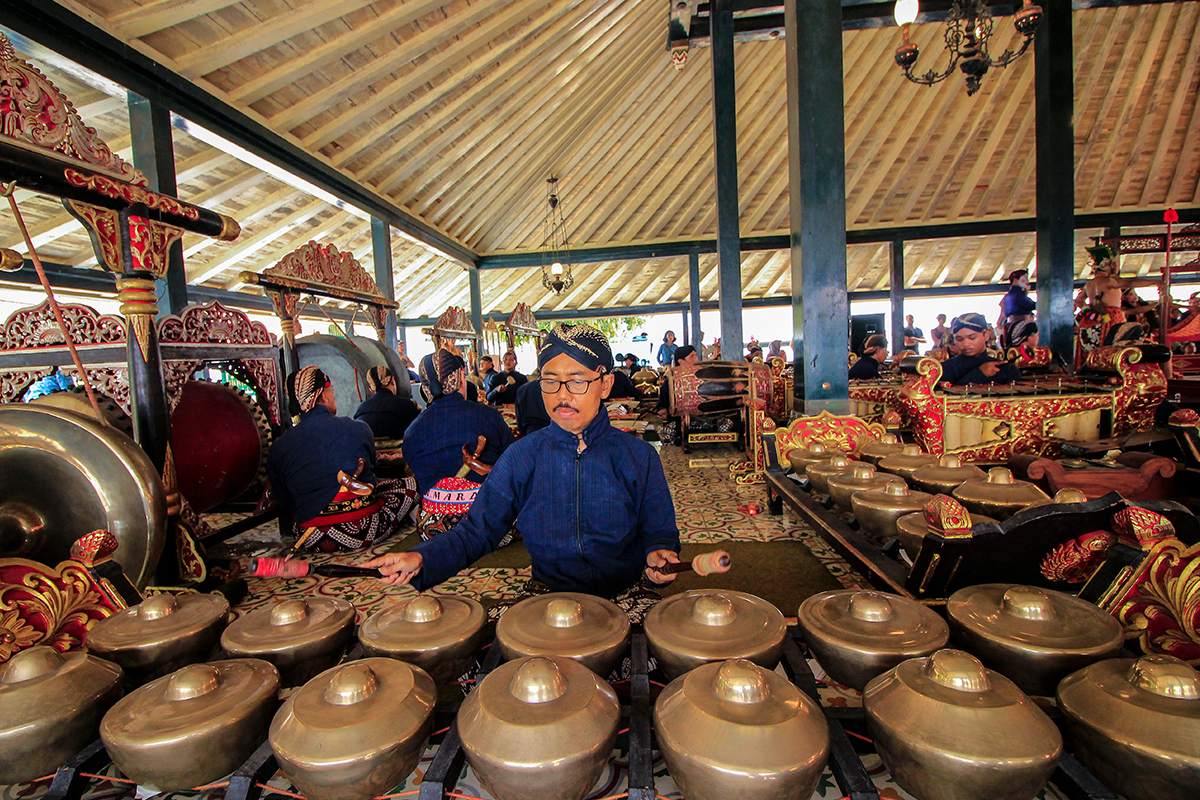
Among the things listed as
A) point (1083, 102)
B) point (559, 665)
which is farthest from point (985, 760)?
point (1083, 102)

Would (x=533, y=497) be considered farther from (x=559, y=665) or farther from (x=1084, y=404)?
(x=1084, y=404)

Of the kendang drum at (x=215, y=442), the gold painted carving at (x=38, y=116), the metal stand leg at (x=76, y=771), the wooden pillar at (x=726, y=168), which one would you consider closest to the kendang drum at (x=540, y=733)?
the metal stand leg at (x=76, y=771)

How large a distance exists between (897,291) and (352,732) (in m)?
13.9

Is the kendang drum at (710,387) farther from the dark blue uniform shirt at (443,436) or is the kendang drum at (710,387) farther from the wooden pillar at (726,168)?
the dark blue uniform shirt at (443,436)

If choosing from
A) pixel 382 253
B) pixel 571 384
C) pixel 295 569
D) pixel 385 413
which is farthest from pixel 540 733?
pixel 382 253

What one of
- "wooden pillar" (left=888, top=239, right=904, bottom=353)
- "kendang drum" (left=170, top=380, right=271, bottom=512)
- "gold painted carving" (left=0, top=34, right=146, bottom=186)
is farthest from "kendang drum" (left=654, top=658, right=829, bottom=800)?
"wooden pillar" (left=888, top=239, right=904, bottom=353)

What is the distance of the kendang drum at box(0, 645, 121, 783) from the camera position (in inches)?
32.1

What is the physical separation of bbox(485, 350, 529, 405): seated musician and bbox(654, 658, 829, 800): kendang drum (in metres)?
6.28

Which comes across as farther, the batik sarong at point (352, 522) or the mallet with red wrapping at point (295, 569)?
the batik sarong at point (352, 522)

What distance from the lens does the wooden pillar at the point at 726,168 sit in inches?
252

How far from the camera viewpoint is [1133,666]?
77 cm

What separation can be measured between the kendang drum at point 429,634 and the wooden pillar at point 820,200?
10.6 feet

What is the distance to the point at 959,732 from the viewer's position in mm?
687

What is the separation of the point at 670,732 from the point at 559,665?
19cm
